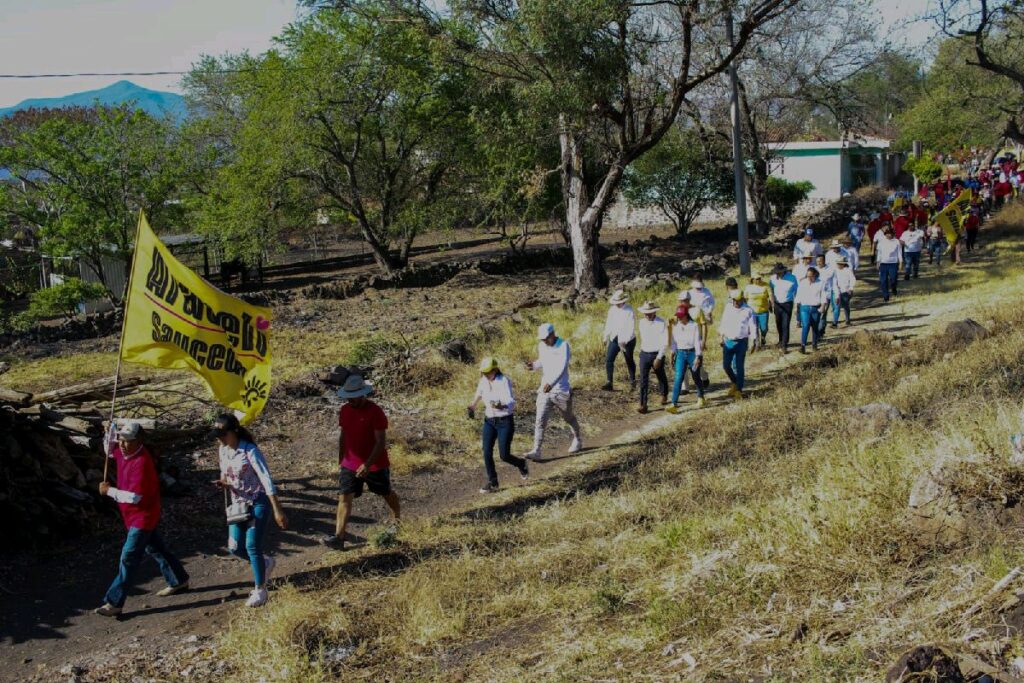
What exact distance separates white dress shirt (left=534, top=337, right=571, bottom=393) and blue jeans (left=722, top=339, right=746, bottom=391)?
3038 mm

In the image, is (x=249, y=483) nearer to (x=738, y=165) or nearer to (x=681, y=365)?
(x=681, y=365)

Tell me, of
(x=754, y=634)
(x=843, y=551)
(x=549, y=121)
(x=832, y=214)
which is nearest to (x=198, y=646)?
(x=754, y=634)

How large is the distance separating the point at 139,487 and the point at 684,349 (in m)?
7.47

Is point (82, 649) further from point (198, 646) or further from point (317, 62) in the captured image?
point (317, 62)

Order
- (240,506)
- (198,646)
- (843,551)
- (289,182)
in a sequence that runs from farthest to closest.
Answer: (289,182) → (240,506) → (198,646) → (843,551)

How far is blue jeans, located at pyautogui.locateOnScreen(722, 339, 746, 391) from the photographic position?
12.9 meters

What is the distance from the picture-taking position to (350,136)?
27547 millimetres

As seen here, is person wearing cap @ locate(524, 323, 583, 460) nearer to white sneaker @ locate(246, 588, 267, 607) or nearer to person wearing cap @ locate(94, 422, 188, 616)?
white sneaker @ locate(246, 588, 267, 607)

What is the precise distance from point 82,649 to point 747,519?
4.96 metres

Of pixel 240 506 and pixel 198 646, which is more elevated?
pixel 240 506

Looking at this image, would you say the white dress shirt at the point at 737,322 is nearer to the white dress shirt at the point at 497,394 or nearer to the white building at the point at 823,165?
the white dress shirt at the point at 497,394

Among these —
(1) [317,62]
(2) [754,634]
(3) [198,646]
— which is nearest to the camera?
(2) [754,634]

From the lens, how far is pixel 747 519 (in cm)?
723

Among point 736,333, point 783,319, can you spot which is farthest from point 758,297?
point 736,333
